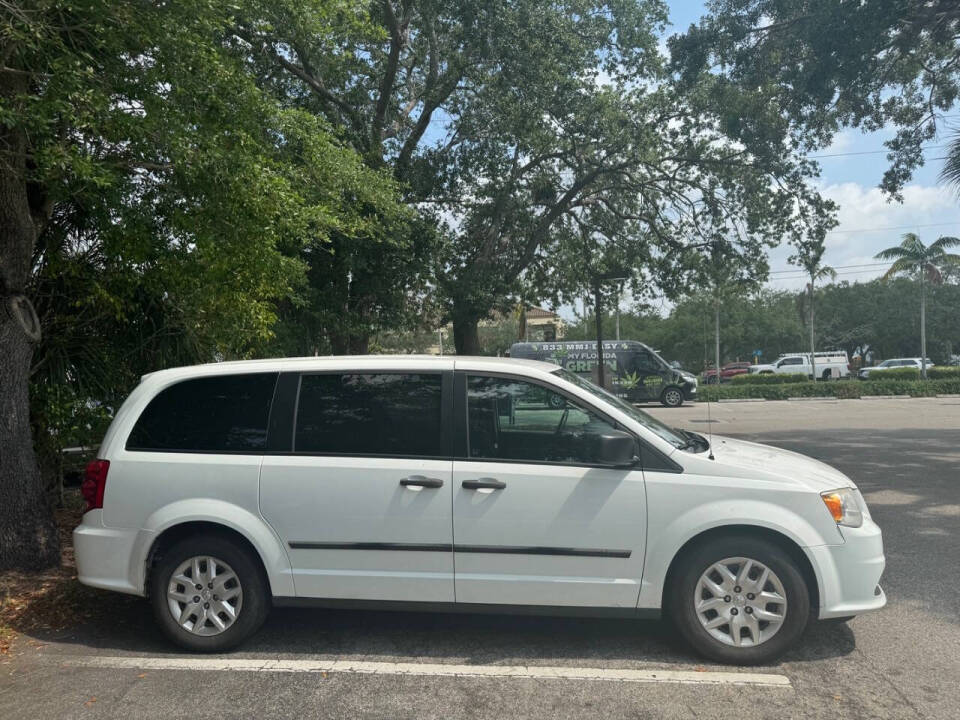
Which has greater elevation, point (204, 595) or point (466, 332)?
point (466, 332)

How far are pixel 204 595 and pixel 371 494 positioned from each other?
119cm

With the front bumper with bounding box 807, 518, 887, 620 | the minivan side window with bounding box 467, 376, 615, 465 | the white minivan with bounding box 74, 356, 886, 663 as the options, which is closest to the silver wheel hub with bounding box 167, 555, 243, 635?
the white minivan with bounding box 74, 356, 886, 663

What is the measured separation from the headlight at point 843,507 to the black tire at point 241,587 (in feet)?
10.7

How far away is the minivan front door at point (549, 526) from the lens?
14.4ft

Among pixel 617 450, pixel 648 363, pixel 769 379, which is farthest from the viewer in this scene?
pixel 769 379

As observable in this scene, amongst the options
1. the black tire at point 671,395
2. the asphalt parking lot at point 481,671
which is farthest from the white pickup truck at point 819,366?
the asphalt parking lot at point 481,671

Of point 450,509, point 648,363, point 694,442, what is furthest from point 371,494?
point 648,363

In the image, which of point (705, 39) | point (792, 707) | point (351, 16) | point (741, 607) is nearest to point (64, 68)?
point (351, 16)

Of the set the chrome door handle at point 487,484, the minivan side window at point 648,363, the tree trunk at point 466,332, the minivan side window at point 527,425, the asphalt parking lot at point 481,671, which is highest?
the tree trunk at point 466,332

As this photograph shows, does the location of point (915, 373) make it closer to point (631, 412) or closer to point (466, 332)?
point (466, 332)

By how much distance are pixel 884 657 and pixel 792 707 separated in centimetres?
96

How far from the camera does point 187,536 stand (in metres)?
4.72

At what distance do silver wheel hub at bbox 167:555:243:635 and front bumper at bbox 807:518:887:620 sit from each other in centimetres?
331

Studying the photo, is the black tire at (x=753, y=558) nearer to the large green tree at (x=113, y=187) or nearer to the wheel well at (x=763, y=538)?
the wheel well at (x=763, y=538)
